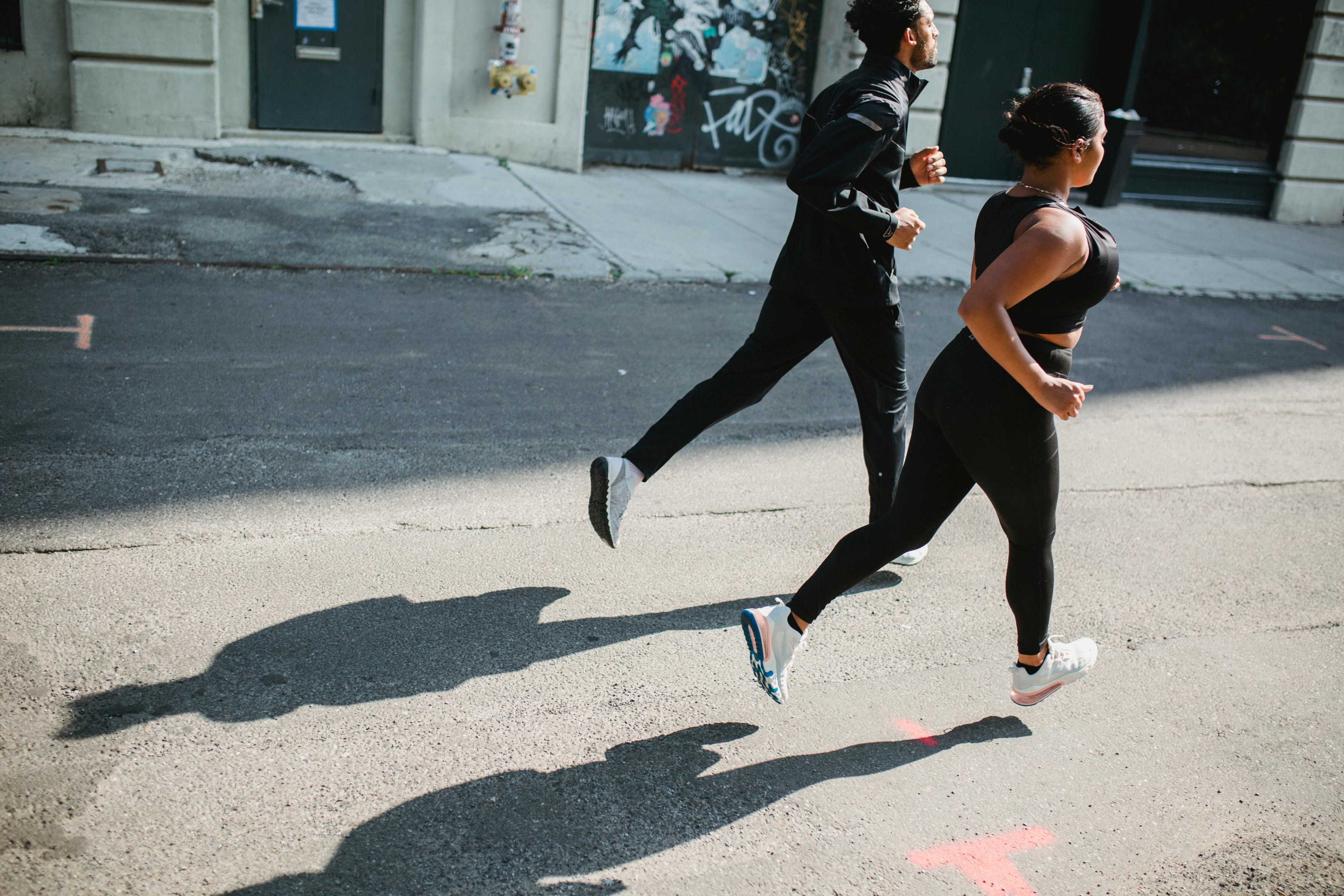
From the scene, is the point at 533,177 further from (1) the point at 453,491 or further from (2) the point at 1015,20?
(1) the point at 453,491

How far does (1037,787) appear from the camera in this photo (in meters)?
2.97

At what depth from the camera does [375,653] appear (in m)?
3.26

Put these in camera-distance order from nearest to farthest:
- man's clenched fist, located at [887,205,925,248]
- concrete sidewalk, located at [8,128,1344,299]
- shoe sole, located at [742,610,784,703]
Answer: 1. shoe sole, located at [742,610,784,703]
2. man's clenched fist, located at [887,205,925,248]
3. concrete sidewalk, located at [8,128,1344,299]

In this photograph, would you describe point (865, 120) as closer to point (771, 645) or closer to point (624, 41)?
point (771, 645)

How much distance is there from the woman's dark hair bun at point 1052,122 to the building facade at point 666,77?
926 centimetres

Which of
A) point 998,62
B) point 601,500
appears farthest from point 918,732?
point 998,62

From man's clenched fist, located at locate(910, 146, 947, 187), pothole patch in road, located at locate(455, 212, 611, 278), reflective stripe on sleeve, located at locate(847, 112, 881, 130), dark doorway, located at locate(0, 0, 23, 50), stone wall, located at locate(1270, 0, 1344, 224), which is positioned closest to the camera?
reflective stripe on sleeve, located at locate(847, 112, 881, 130)

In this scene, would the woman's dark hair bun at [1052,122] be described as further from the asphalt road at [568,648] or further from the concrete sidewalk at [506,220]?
the concrete sidewalk at [506,220]

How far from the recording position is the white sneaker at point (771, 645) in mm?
Result: 3100

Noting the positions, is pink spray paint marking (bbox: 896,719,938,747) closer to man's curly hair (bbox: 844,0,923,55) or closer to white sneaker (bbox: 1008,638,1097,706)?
white sneaker (bbox: 1008,638,1097,706)

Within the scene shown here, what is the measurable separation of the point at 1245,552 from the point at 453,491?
331 centimetres

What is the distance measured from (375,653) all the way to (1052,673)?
1997 mm

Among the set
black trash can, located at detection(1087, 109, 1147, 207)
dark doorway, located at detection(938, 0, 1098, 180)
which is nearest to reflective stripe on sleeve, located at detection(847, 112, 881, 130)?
dark doorway, located at detection(938, 0, 1098, 180)

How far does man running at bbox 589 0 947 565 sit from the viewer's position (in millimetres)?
3312
